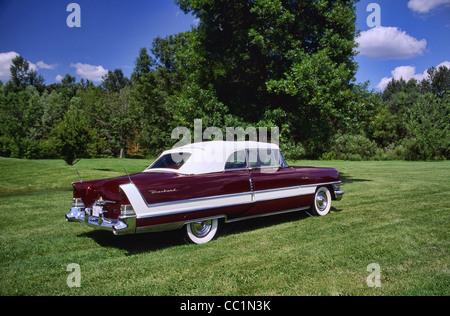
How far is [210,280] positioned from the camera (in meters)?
3.66

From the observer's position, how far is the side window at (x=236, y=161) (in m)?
Answer: 5.77

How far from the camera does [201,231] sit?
535cm

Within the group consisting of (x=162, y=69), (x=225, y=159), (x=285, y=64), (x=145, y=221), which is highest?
(x=162, y=69)

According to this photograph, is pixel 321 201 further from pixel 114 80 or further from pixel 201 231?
pixel 114 80

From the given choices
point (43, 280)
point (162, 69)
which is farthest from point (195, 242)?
point (162, 69)

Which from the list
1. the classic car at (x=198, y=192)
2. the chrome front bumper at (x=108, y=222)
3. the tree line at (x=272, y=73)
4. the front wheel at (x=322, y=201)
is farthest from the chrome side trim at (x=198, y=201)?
the tree line at (x=272, y=73)

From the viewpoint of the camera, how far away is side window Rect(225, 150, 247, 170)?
18.9ft

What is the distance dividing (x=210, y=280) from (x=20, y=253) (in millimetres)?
3180

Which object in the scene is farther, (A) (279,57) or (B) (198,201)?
(A) (279,57)

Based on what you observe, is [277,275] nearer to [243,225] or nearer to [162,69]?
[243,225]

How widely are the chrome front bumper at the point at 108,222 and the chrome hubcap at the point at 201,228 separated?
1.12m

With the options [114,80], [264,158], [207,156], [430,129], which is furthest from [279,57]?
[114,80]

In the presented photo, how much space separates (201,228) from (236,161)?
1.38 m

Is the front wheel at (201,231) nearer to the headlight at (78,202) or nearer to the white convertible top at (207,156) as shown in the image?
the white convertible top at (207,156)
